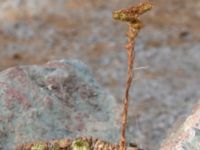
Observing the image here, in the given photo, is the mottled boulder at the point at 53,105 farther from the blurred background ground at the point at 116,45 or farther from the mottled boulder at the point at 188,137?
the blurred background ground at the point at 116,45

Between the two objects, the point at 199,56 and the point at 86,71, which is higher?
the point at 199,56

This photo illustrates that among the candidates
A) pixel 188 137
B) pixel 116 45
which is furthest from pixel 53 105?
pixel 116 45

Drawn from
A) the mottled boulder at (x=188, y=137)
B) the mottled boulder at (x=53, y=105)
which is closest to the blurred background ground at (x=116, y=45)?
the mottled boulder at (x=53, y=105)

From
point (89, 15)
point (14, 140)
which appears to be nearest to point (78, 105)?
point (14, 140)

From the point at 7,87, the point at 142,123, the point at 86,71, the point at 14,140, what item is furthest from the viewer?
the point at 142,123

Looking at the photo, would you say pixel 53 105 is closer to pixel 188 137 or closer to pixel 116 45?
pixel 188 137

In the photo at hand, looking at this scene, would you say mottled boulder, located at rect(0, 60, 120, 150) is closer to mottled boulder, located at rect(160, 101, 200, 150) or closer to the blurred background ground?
mottled boulder, located at rect(160, 101, 200, 150)

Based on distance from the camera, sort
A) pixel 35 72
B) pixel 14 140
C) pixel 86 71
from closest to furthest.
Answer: pixel 14 140
pixel 35 72
pixel 86 71

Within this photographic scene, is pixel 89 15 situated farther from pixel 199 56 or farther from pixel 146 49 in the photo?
pixel 199 56
